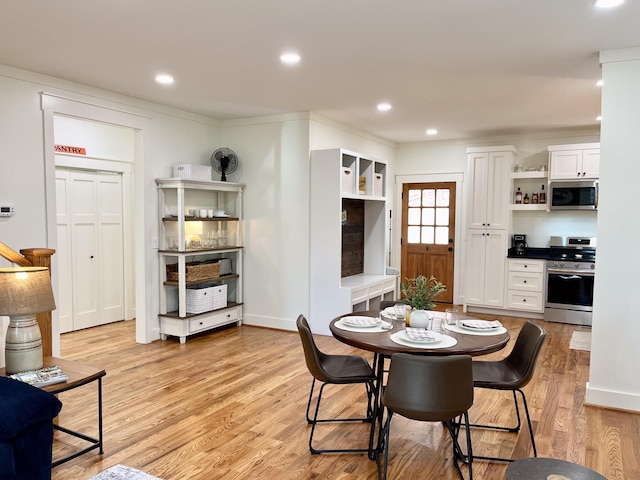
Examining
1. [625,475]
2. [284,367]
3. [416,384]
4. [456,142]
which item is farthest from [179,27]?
[456,142]

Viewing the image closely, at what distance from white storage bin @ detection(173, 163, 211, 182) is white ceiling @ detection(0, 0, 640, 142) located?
70cm

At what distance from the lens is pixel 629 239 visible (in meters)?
3.41

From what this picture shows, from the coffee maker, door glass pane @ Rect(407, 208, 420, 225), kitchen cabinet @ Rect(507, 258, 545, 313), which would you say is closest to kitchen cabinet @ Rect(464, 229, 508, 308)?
kitchen cabinet @ Rect(507, 258, 545, 313)

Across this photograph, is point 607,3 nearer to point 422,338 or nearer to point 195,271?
point 422,338

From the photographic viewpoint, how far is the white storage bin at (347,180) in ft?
18.4

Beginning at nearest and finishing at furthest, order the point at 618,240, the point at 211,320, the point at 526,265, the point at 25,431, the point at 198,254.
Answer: the point at 25,431, the point at 618,240, the point at 198,254, the point at 211,320, the point at 526,265

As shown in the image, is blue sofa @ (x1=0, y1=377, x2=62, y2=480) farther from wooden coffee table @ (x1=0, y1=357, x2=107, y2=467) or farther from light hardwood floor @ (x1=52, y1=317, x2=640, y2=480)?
light hardwood floor @ (x1=52, y1=317, x2=640, y2=480)

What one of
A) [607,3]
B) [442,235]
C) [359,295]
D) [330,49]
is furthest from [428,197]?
[607,3]

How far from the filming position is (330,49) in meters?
3.45

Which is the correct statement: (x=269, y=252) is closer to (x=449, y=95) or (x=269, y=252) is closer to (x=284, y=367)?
(x=284, y=367)

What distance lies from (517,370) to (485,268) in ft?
13.3

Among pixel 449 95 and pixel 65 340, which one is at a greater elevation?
pixel 449 95

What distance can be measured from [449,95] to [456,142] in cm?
292

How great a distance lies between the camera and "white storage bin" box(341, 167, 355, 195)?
5594mm
